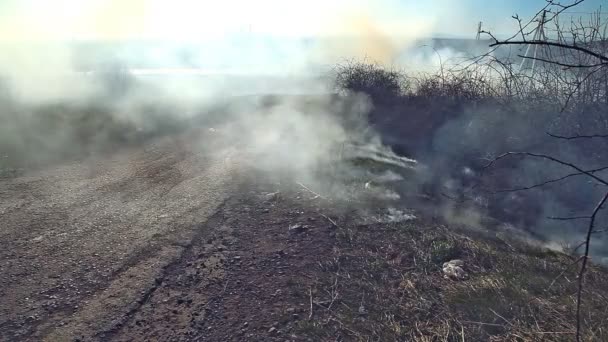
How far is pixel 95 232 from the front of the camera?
3.90 m

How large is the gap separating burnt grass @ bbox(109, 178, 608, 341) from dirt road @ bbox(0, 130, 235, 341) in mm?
255

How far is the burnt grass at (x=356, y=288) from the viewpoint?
2.84 meters

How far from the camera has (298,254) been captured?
3.68 metres

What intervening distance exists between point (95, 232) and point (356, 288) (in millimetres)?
2466

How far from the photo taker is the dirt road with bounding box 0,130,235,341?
2.93m

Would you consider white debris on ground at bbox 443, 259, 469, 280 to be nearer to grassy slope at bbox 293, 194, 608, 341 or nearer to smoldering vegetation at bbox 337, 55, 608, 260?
grassy slope at bbox 293, 194, 608, 341

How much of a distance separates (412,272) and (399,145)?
11.4ft

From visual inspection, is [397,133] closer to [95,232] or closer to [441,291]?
[441,291]

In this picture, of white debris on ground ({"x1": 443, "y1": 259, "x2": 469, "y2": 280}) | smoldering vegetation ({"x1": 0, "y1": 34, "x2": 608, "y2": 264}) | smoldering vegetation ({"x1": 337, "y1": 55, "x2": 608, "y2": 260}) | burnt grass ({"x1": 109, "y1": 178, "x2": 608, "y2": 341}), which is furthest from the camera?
smoldering vegetation ({"x1": 0, "y1": 34, "x2": 608, "y2": 264})

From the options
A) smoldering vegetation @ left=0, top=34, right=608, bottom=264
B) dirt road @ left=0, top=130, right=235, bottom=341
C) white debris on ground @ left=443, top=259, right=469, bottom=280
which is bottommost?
dirt road @ left=0, top=130, right=235, bottom=341

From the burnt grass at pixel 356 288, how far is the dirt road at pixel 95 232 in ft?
0.84

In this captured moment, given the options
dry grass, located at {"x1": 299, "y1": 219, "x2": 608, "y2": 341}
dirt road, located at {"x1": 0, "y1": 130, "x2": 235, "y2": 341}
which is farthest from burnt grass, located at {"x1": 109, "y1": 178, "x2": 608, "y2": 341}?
dirt road, located at {"x1": 0, "y1": 130, "x2": 235, "y2": 341}

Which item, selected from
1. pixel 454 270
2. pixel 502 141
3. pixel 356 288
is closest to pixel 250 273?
pixel 356 288

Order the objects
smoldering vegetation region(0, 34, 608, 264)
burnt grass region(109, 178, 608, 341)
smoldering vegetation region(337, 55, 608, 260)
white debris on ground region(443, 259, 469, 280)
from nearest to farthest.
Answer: burnt grass region(109, 178, 608, 341)
white debris on ground region(443, 259, 469, 280)
smoldering vegetation region(337, 55, 608, 260)
smoldering vegetation region(0, 34, 608, 264)
